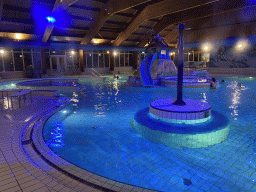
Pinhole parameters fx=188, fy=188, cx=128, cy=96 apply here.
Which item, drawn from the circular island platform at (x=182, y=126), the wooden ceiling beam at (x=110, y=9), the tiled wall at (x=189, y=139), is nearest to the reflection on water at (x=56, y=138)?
the circular island platform at (x=182, y=126)

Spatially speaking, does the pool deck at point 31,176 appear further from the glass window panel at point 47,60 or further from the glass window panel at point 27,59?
the glass window panel at point 47,60

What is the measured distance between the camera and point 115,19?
19984 millimetres

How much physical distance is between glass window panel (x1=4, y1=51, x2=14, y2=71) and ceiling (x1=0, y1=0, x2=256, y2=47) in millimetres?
2697

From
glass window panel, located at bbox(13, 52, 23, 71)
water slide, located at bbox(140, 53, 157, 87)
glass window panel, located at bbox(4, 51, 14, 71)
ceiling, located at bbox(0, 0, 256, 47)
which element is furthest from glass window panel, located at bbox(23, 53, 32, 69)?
water slide, located at bbox(140, 53, 157, 87)

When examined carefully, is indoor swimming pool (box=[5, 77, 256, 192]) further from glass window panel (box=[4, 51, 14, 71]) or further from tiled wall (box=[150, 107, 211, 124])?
glass window panel (box=[4, 51, 14, 71])

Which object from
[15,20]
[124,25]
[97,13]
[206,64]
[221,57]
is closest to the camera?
[15,20]

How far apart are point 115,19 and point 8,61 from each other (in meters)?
12.6

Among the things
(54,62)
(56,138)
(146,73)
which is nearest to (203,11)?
(146,73)

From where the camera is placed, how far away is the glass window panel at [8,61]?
20.2m

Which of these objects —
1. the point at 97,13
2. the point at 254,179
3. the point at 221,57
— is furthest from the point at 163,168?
the point at 221,57

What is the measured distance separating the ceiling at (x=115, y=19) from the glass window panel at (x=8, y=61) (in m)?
2.70

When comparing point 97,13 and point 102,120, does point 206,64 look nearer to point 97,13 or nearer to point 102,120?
point 97,13

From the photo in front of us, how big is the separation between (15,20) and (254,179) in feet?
63.5

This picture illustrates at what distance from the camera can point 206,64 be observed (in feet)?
85.7
